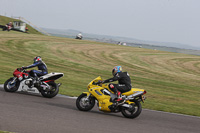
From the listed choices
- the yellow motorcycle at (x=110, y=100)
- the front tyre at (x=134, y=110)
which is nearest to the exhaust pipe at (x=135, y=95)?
the yellow motorcycle at (x=110, y=100)

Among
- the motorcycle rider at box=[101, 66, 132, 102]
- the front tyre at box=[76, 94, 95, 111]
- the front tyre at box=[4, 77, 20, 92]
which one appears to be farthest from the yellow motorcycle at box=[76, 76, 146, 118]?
the front tyre at box=[4, 77, 20, 92]

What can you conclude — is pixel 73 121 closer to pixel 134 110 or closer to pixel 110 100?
pixel 110 100

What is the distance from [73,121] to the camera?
7.96 meters

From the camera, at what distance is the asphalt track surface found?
6.96 m

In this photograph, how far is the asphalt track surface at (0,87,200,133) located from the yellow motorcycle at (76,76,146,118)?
0.29 metres

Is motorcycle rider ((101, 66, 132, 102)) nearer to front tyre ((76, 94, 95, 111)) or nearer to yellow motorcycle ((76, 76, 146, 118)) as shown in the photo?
yellow motorcycle ((76, 76, 146, 118))

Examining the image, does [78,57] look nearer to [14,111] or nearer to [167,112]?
[167,112]

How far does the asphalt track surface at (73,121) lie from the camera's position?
6957 mm

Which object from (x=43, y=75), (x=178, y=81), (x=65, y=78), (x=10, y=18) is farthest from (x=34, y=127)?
(x=10, y=18)

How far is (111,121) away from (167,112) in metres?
3.68

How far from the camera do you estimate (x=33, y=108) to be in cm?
922

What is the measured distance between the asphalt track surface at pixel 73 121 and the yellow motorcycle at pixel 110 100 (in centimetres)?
29

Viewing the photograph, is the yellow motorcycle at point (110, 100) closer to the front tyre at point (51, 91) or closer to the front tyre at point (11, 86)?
the front tyre at point (51, 91)

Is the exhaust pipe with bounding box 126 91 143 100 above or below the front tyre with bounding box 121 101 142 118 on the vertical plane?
above
